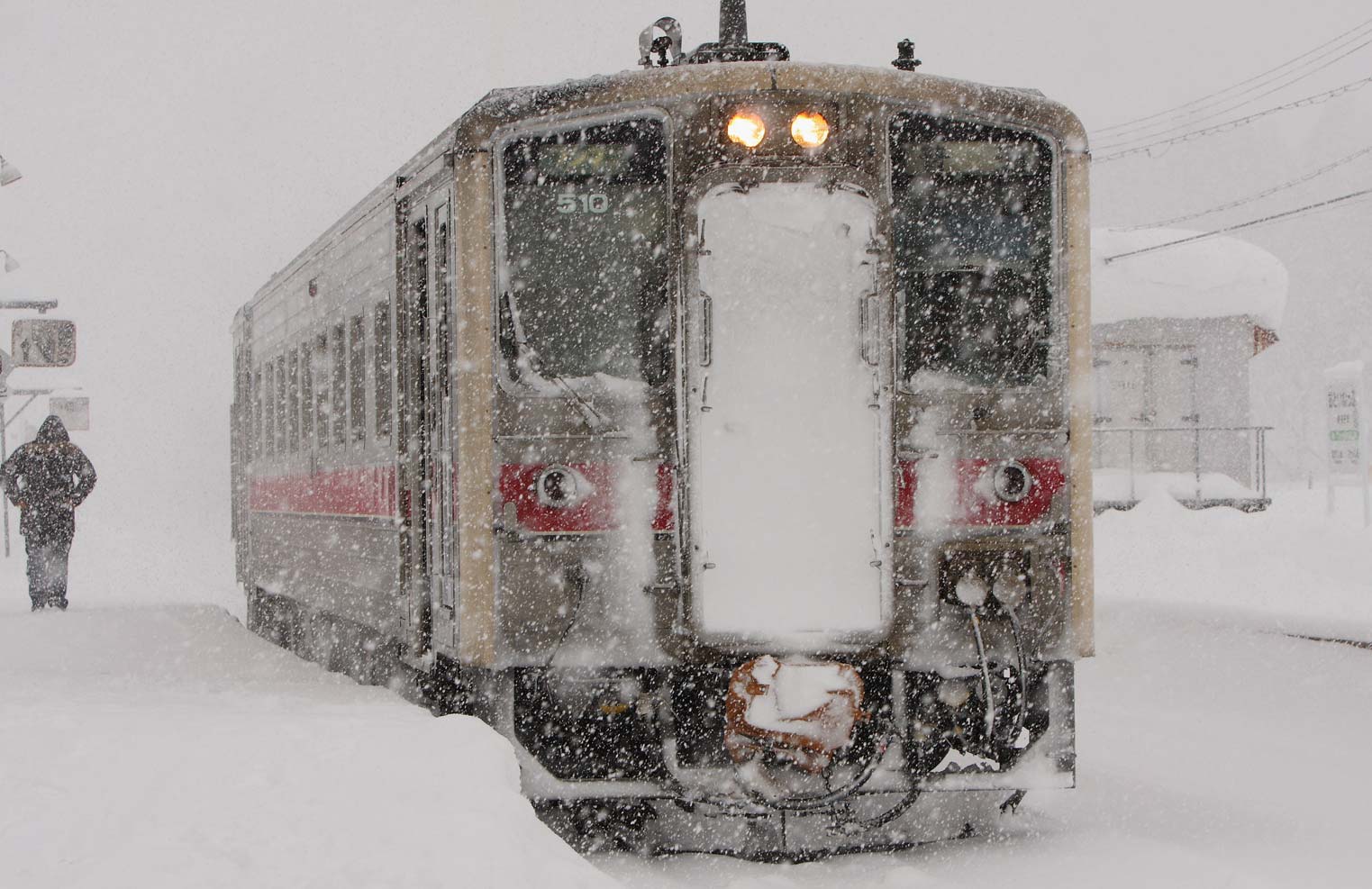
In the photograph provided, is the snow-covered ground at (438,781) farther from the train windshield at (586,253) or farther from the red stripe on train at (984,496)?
the train windshield at (586,253)

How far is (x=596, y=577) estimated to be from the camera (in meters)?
5.75

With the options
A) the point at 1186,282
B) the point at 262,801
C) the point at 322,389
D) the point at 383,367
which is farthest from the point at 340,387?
the point at 1186,282

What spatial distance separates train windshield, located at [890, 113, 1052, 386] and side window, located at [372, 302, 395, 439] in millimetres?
2300

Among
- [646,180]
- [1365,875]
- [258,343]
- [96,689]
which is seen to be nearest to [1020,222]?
[646,180]

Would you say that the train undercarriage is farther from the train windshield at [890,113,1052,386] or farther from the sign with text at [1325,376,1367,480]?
the sign with text at [1325,376,1367,480]

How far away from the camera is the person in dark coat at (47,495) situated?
13797mm

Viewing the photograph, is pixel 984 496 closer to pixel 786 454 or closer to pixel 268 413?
pixel 786 454

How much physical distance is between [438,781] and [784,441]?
63.8 inches

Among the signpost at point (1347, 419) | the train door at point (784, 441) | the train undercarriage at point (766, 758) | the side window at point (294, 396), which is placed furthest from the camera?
the signpost at point (1347, 419)

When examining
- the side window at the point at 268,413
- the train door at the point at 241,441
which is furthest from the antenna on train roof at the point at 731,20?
the train door at the point at 241,441

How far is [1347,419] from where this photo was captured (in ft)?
61.3

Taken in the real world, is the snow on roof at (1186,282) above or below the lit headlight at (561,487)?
above

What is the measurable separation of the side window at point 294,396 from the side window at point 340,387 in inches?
51.5

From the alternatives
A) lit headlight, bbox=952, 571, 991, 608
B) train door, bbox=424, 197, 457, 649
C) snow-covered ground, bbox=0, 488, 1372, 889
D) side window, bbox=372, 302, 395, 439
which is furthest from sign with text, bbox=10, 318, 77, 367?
lit headlight, bbox=952, 571, 991, 608
